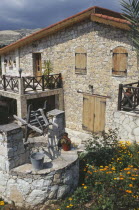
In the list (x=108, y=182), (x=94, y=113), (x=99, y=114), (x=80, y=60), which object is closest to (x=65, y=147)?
(x=108, y=182)

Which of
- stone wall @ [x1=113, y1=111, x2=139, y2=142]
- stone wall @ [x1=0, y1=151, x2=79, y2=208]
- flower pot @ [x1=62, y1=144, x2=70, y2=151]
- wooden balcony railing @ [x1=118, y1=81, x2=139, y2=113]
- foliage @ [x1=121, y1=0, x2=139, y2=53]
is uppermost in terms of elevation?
foliage @ [x1=121, y1=0, x2=139, y2=53]

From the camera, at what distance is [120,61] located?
33.7 feet

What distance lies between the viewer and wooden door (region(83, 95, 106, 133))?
37.9 feet

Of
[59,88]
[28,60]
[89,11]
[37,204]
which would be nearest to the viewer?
[37,204]

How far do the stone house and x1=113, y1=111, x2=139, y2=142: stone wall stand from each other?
0.15 metres

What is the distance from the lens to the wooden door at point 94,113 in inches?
455

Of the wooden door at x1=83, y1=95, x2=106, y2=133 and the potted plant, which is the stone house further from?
the potted plant

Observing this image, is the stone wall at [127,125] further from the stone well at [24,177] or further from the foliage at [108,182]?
the stone well at [24,177]

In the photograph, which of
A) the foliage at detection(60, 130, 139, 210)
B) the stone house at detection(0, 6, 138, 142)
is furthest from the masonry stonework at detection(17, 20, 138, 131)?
the foliage at detection(60, 130, 139, 210)

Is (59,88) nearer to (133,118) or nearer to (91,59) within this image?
(91,59)

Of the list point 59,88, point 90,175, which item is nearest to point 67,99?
point 59,88

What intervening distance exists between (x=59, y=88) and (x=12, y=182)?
25.8 ft

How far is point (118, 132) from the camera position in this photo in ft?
28.8

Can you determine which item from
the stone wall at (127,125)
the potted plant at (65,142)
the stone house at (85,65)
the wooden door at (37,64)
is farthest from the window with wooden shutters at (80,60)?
the potted plant at (65,142)
